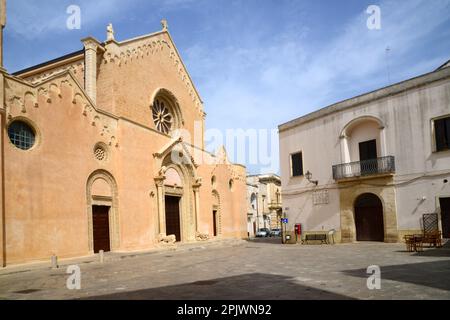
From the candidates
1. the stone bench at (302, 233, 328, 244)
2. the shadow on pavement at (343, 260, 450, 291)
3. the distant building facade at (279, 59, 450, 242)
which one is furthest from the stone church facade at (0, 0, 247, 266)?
the shadow on pavement at (343, 260, 450, 291)

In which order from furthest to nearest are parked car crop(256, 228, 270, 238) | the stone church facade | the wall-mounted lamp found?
parked car crop(256, 228, 270, 238)
the wall-mounted lamp
the stone church facade

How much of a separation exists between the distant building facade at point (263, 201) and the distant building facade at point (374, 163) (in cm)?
2669

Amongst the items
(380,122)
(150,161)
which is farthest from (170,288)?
(380,122)

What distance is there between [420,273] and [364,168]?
44.6 feet

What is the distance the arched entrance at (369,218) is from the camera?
22.4 metres

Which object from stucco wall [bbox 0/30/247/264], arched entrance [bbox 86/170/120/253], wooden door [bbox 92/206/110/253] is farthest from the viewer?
wooden door [bbox 92/206/110/253]

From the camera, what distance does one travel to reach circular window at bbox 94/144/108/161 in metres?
19.7

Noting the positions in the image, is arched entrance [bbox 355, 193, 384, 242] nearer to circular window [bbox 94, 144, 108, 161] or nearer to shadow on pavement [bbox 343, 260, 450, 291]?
shadow on pavement [bbox 343, 260, 450, 291]

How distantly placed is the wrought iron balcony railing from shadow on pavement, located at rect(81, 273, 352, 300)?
14.1m

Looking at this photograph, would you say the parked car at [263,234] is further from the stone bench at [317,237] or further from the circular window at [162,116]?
the circular window at [162,116]

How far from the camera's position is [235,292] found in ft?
27.2

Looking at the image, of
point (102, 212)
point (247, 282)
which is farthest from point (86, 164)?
point (247, 282)

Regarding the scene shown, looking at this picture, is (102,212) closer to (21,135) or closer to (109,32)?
(21,135)

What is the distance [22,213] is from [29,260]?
1.86 m
